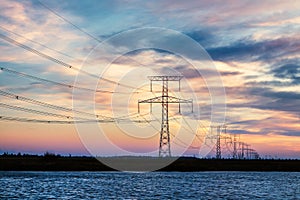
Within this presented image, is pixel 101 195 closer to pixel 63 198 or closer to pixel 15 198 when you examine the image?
pixel 63 198

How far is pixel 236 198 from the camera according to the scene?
230ft

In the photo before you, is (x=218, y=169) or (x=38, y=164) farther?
(x=218, y=169)

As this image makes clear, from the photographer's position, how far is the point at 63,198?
66.2 m

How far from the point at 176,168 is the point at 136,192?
9844 cm

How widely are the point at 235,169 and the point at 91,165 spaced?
173 ft

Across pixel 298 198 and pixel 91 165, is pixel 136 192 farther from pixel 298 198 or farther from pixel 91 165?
pixel 91 165

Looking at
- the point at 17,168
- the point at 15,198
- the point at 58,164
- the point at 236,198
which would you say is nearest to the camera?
the point at 15,198

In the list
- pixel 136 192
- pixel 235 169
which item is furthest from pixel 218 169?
pixel 136 192

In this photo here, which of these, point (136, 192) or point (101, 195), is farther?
point (136, 192)

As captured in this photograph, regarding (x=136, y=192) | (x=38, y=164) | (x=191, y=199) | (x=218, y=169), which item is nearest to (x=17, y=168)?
(x=38, y=164)

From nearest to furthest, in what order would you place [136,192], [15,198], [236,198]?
[15,198] < [236,198] < [136,192]

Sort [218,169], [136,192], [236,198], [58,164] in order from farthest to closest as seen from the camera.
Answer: [218,169] → [58,164] → [136,192] → [236,198]

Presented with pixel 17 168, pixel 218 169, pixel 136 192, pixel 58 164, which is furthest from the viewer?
pixel 218 169

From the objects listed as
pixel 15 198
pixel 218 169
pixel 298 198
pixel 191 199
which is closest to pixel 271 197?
pixel 298 198
